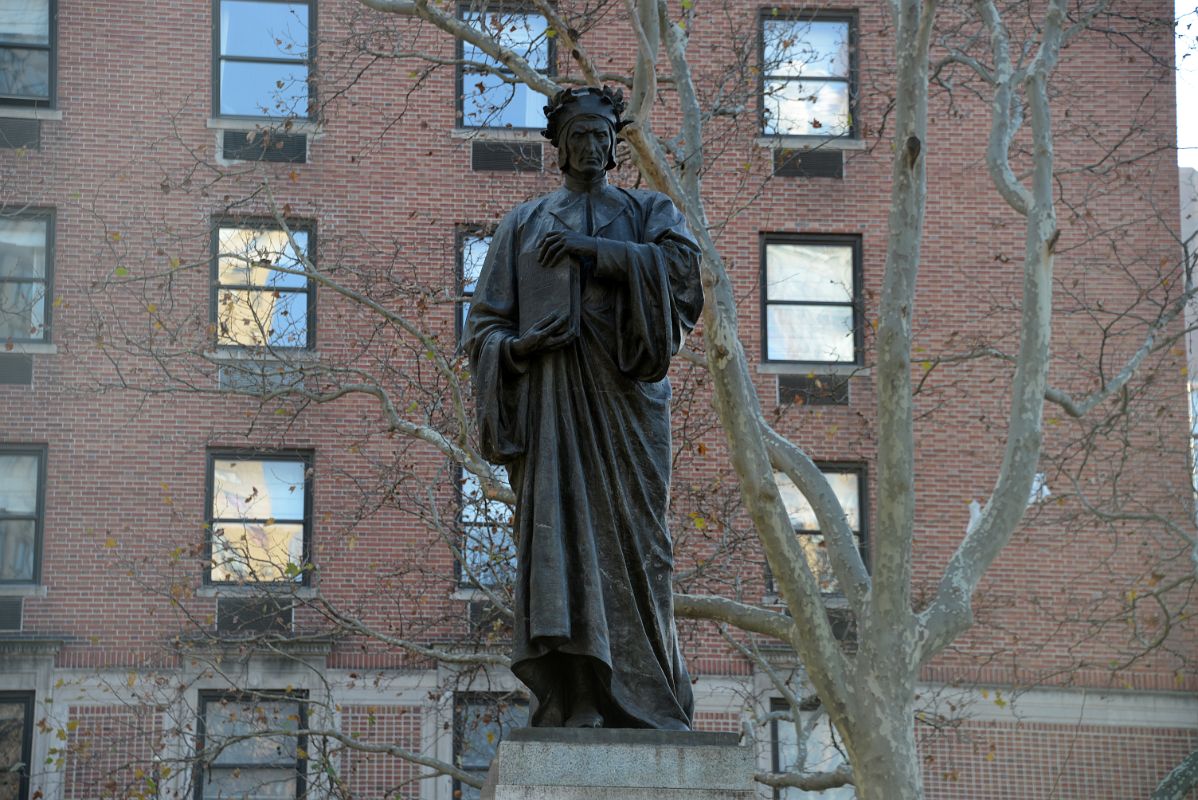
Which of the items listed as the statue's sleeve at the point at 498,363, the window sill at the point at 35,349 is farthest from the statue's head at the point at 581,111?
the window sill at the point at 35,349

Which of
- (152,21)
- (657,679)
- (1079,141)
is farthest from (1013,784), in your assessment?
(657,679)

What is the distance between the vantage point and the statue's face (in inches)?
288

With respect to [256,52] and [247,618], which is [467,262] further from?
[247,618]

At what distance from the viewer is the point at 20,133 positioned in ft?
84.6

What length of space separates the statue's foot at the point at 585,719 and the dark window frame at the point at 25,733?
18.4 meters

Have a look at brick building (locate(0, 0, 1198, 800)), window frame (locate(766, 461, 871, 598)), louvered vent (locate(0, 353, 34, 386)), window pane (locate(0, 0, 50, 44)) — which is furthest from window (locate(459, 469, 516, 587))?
window pane (locate(0, 0, 50, 44))

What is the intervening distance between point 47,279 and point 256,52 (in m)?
4.30

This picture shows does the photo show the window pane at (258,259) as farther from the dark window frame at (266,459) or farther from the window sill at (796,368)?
the window sill at (796,368)

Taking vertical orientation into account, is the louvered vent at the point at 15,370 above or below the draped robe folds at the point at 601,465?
above

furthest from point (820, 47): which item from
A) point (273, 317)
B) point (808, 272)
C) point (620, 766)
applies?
point (620, 766)

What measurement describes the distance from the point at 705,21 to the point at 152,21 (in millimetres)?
7707

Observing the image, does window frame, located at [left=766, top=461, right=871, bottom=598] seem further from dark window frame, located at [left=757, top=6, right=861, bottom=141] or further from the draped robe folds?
the draped robe folds

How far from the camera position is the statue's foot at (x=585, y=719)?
6.83 m

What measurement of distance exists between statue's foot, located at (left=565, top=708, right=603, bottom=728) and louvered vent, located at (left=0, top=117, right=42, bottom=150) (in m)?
20.8
